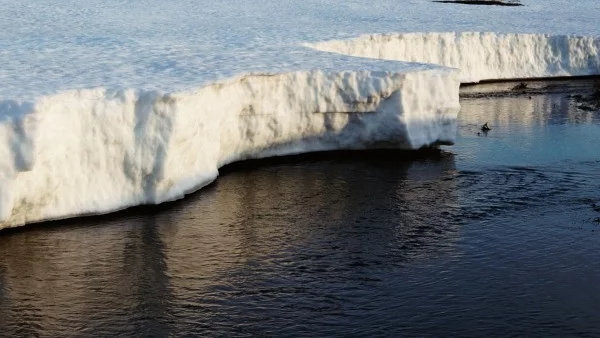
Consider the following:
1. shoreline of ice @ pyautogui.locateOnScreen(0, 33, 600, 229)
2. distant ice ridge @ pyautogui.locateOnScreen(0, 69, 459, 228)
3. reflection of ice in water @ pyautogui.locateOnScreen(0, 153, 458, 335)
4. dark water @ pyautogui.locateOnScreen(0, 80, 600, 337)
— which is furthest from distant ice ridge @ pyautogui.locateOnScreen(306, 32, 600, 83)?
reflection of ice in water @ pyautogui.locateOnScreen(0, 153, 458, 335)

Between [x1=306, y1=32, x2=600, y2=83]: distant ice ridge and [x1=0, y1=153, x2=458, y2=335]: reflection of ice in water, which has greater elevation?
[x1=306, y1=32, x2=600, y2=83]: distant ice ridge

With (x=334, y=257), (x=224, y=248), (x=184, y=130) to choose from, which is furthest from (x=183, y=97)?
(x=334, y=257)

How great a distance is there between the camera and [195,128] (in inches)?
449

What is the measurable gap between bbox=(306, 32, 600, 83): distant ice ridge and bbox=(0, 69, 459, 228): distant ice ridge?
555 centimetres

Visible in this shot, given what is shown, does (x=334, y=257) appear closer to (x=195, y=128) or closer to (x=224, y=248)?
(x=224, y=248)

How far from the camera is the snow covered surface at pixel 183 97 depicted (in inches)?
409

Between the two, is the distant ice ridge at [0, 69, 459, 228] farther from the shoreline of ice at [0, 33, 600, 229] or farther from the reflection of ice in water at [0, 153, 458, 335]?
the reflection of ice in water at [0, 153, 458, 335]

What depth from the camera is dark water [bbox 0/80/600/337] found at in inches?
316

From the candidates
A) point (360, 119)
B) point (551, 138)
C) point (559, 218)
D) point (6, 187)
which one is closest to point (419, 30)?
point (551, 138)

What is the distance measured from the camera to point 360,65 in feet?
45.5

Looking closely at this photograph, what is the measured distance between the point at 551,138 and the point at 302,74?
14.6 feet

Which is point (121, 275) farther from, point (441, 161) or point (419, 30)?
point (419, 30)

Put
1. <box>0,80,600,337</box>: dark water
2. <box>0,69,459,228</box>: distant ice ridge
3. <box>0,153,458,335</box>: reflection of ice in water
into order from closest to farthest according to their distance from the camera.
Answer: <box>0,80,600,337</box>: dark water
<box>0,153,458,335</box>: reflection of ice in water
<box>0,69,459,228</box>: distant ice ridge

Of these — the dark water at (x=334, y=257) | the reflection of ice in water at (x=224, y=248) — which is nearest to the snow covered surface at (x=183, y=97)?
the dark water at (x=334, y=257)
